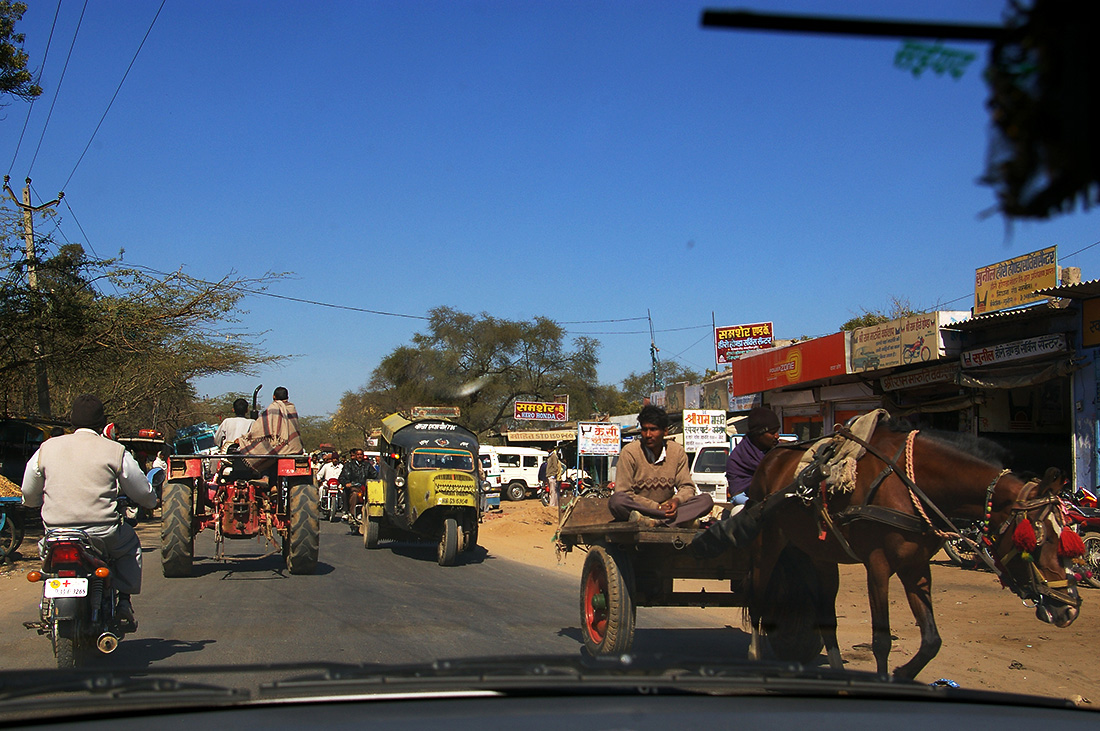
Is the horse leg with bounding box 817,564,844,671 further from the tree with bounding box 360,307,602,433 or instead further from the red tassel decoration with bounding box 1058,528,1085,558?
the tree with bounding box 360,307,602,433

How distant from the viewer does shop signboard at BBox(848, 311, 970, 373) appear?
16.7m

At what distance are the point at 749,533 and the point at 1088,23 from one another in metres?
5.08

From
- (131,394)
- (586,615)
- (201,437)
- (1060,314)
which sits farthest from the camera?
(131,394)

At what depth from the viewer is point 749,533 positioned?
5.85 m

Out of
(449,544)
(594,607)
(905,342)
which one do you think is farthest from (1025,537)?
(905,342)

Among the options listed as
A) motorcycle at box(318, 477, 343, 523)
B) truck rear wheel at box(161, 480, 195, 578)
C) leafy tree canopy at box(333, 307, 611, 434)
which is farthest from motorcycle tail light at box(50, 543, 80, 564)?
leafy tree canopy at box(333, 307, 611, 434)

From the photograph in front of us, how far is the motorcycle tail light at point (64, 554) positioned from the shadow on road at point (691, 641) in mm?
4075

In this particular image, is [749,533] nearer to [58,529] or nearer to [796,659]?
[796,659]

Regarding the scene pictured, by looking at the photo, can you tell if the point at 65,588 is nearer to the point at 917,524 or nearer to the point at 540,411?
the point at 917,524

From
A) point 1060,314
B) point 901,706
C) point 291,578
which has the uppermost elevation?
point 1060,314

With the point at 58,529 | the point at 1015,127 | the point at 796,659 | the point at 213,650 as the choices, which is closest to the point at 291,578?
the point at 213,650

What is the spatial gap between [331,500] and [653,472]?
19.7 meters

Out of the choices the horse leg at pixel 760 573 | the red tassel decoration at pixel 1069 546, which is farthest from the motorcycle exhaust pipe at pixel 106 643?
the red tassel decoration at pixel 1069 546

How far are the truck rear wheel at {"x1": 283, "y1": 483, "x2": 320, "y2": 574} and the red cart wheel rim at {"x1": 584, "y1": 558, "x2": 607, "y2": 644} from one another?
539cm
